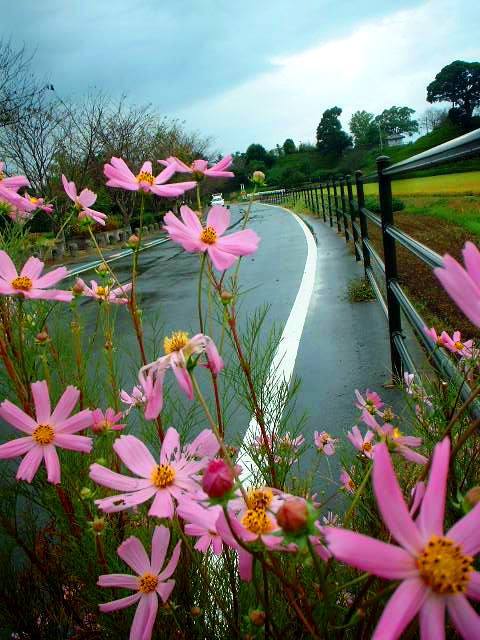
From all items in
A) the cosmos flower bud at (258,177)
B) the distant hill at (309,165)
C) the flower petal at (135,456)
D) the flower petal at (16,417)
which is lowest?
the flower petal at (135,456)

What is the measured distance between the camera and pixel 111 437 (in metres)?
1.15

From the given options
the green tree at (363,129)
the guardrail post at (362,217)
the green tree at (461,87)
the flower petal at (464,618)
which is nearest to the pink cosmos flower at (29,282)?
the flower petal at (464,618)

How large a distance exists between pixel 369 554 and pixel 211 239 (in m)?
0.47

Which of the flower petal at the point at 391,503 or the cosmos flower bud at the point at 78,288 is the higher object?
the cosmos flower bud at the point at 78,288

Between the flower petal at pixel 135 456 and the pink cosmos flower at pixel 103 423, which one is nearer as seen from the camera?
the flower petal at pixel 135 456

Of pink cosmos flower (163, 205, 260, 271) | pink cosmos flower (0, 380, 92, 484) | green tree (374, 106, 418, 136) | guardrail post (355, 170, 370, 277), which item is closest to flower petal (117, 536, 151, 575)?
pink cosmos flower (0, 380, 92, 484)

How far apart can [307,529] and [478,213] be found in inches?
92.0

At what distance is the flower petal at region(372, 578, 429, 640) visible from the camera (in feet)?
1.05

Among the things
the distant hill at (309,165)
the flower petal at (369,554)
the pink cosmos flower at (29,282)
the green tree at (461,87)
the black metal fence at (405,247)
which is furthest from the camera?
the distant hill at (309,165)

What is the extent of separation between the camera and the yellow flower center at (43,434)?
2.38ft

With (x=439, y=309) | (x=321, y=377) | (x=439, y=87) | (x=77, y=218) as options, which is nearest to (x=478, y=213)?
(x=321, y=377)

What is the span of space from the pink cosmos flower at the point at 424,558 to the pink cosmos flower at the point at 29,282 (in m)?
0.54

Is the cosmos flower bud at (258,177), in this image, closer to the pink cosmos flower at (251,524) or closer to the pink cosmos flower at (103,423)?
the pink cosmos flower at (103,423)

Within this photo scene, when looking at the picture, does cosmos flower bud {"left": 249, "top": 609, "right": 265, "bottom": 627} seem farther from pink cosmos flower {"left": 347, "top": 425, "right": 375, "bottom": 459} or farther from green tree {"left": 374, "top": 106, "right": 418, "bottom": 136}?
green tree {"left": 374, "top": 106, "right": 418, "bottom": 136}
